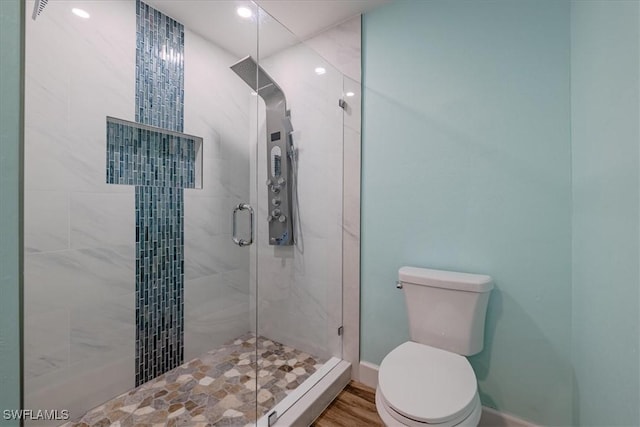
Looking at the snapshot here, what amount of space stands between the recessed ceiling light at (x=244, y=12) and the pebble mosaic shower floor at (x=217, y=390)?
2097mm

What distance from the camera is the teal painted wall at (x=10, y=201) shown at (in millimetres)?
348

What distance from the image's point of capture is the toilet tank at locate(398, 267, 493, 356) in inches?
50.7

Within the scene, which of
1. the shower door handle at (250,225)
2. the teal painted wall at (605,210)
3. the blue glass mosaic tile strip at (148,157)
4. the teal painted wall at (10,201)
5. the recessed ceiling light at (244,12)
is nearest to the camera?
the teal painted wall at (10,201)

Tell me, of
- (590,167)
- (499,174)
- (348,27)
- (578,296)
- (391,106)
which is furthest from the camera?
(348,27)

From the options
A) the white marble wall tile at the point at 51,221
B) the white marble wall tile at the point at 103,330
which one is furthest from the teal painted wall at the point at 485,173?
the white marble wall tile at the point at 51,221

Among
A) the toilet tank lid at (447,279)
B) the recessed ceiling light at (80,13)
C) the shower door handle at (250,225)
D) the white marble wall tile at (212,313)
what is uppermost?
the recessed ceiling light at (80,13)

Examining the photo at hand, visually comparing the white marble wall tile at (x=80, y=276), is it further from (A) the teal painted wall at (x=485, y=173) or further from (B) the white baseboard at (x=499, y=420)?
(B) the white baseboard at (x=499, y=420)

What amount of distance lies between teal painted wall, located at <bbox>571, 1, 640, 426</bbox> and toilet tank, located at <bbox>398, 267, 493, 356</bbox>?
0.37 meters

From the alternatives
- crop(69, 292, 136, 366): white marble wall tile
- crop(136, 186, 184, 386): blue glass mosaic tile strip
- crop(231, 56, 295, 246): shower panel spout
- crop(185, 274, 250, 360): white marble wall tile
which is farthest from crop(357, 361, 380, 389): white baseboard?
crop(69, 292, 136, 366): white marble wall tile

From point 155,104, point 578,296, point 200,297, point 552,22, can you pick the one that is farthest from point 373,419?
point 155,104

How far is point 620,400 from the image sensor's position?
798 mm

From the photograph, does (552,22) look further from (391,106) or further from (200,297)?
(200,297)

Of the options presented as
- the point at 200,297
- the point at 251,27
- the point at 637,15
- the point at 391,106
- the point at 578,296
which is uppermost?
the point at 251,27

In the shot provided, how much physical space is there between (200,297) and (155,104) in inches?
53.0
